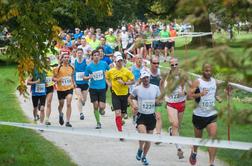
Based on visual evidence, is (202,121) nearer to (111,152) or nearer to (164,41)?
(111,152)

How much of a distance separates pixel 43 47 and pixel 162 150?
342cm

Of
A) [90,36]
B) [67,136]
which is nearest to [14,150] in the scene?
[67,136]

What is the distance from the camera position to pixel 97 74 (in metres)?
15.2

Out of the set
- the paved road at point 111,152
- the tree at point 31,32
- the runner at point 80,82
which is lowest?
the paved road at point 111,152

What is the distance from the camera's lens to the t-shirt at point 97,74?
49.6ft

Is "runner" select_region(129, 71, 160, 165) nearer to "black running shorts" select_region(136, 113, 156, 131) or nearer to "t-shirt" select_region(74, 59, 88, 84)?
"black running shorts" select_region(136, 113, 156, 131)

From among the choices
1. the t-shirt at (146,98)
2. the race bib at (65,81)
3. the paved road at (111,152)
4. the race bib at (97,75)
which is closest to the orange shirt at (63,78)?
the race bib at (65,81)

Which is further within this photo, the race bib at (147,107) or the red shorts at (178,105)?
the red shorts at (178,105)

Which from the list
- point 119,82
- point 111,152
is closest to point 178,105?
point 111,152

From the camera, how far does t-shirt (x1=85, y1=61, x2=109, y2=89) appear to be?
15133mm

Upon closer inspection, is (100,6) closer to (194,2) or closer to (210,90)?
(210,90)

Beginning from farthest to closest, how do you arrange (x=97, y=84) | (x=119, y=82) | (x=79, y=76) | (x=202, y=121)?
(x=79, y=76)
(x=97, y=84)
(x=119, y=82)
(x=202, y=121)

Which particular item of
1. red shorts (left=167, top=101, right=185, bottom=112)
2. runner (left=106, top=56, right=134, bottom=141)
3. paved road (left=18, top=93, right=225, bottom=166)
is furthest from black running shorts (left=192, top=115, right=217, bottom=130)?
runner (left=106, top=56, right=134, bottom=141)

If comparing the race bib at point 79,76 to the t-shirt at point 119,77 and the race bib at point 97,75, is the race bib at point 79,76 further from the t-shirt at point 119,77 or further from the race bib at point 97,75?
the t-shirt at point 119,77
